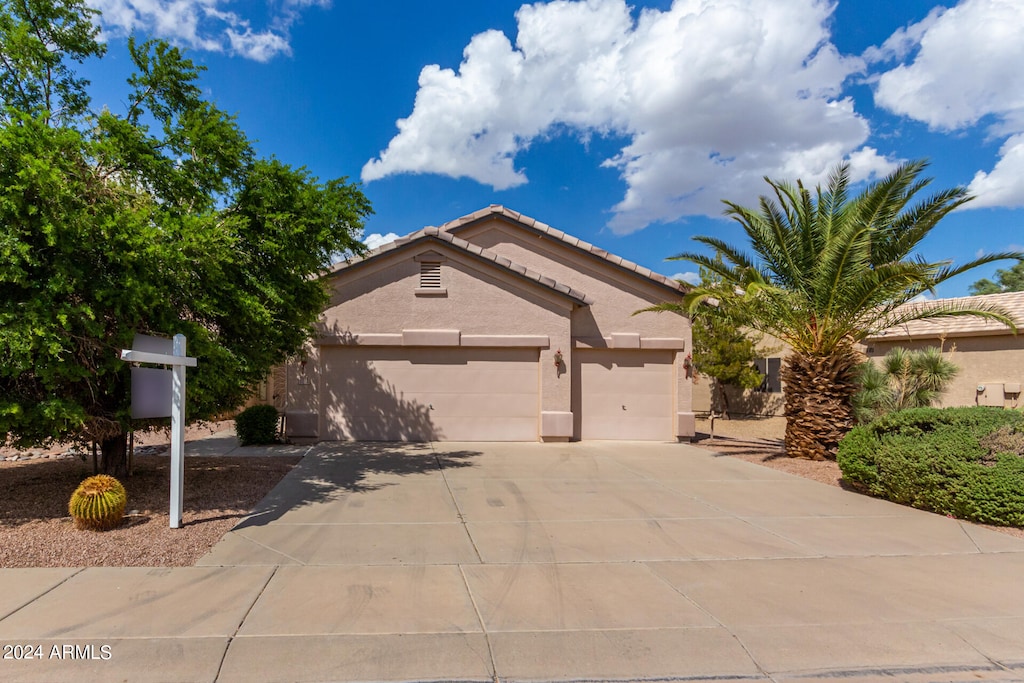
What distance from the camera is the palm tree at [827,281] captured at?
11.7 metres

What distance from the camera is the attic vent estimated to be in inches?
569

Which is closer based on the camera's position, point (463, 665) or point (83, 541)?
point (463, 665)

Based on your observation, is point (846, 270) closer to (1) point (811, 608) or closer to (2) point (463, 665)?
(1) point (811, 608)

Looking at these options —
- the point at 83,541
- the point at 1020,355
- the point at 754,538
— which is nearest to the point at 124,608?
the point at 83,541

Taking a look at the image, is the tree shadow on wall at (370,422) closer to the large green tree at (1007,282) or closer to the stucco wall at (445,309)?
the stucco wall at (445,309)

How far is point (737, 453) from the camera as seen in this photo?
1398 centimetres

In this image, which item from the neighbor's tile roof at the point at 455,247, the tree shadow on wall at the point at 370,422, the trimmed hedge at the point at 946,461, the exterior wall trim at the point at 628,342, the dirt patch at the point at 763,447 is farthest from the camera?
the exterior wall trim at the point at 628,342

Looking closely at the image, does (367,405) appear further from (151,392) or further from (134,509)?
(151,392)

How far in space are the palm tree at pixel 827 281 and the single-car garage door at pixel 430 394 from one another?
4497 millimetres

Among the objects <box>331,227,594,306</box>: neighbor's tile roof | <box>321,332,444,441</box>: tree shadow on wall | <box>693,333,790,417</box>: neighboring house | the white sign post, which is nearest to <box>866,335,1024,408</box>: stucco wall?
<box>693,333,790,417</box>: neighboring house

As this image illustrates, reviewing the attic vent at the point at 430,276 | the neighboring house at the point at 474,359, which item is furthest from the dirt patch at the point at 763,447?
the attic vent at the point at 430,276

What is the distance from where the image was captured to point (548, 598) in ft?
17.1

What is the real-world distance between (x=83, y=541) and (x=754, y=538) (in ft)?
23.2

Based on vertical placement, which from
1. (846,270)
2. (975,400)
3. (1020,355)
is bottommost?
(975,400)
